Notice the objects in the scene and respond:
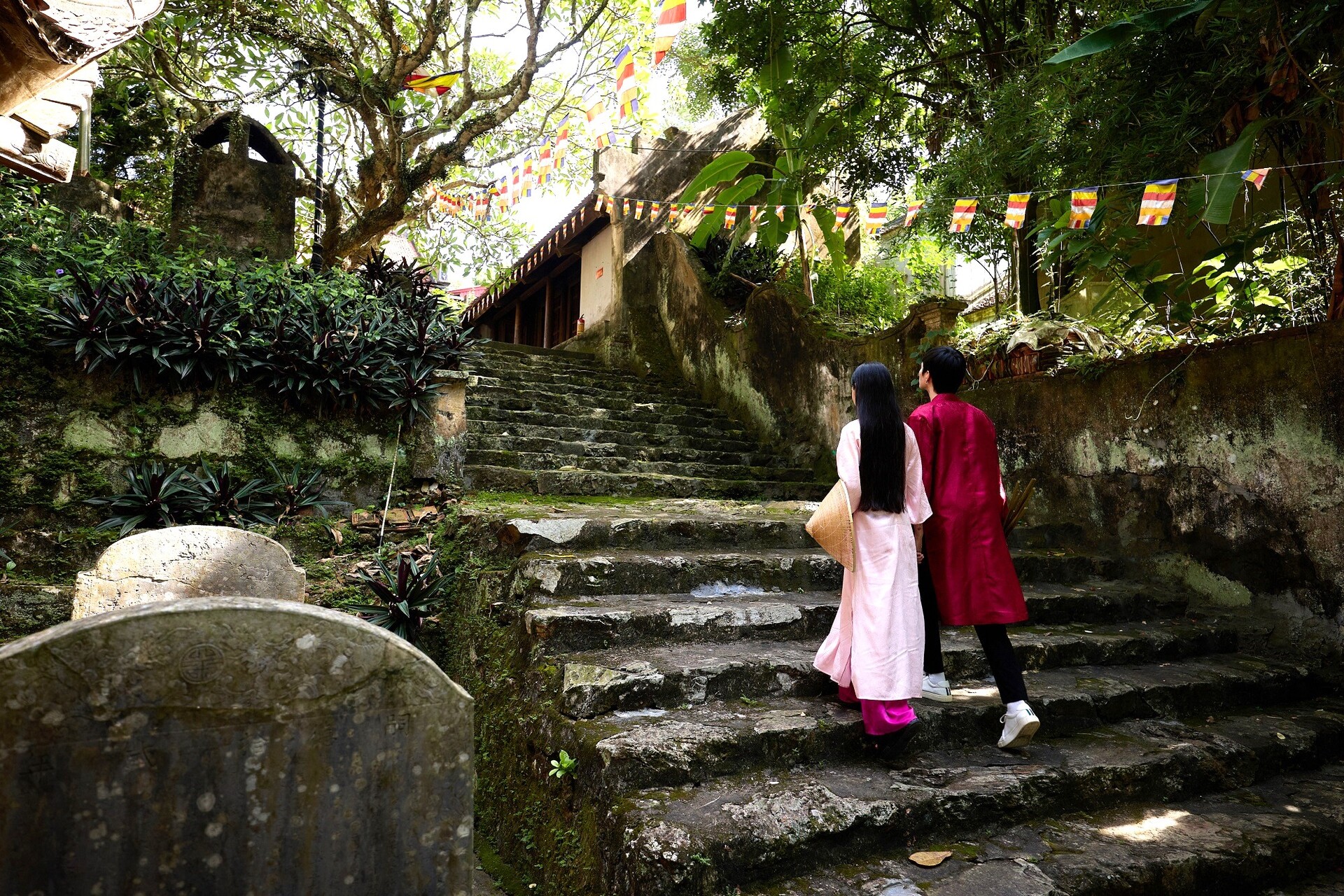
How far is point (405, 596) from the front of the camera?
4.12 metres

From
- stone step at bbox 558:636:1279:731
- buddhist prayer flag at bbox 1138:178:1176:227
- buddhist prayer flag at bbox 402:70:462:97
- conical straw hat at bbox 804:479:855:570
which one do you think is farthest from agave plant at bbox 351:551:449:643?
buddhist prayer flag at bbox 402:70:462:97

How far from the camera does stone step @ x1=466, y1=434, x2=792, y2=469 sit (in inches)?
242

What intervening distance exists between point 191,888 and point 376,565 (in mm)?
3230

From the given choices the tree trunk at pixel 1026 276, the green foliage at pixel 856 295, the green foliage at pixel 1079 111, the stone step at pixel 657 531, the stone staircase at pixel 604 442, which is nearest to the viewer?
the green foliage at pixel 1079 111

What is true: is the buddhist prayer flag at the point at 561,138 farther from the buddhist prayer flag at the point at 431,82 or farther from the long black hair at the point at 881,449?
the long black hair at the point at 881,449

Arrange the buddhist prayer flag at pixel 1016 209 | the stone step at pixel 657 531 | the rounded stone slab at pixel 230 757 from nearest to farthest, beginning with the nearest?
the rounded stone slab at pixel 230 757, the stone step at pixel 657 531, the buddhist prayer flag at pixel 1016 209

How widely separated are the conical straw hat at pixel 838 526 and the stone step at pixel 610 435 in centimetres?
380

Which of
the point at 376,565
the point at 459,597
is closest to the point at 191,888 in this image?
the point at 459,597

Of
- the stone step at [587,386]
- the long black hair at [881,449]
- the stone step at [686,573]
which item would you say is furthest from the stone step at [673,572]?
the stone step at [587,386]

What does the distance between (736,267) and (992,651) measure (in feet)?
24.2

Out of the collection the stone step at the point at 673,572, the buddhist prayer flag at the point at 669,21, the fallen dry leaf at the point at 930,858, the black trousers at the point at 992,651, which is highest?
the buddhist prayer flag at the point at 669,21

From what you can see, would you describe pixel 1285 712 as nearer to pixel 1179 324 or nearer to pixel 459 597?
pixel 1179 324

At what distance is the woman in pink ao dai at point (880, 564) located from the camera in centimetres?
275

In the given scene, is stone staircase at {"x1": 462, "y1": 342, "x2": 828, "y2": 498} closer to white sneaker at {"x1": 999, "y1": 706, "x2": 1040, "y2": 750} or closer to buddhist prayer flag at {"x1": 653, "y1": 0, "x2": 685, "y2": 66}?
buddhist prayer flag at {"x1": 653, "y1": 0, "x2": 685, "y2": 66}
